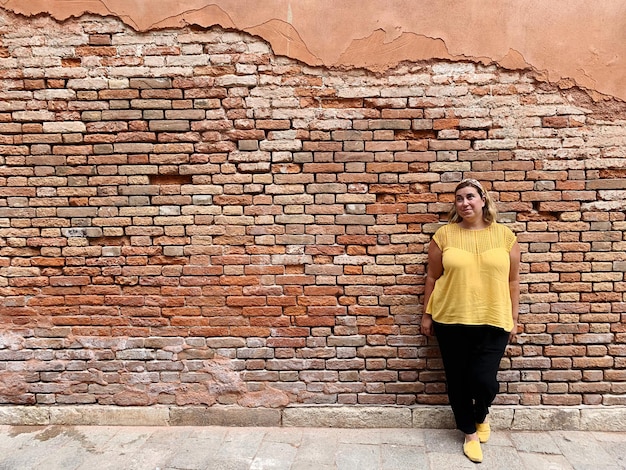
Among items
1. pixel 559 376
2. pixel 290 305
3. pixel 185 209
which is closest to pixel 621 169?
pixel 559 376

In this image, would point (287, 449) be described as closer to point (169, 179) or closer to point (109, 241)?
point (109, 241)

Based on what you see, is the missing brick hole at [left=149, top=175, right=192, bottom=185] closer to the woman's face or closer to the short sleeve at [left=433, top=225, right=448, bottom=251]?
the short sleeve at [left=433, top=225, right=448, bottom=251]

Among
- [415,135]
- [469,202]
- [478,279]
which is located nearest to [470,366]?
[478,279]

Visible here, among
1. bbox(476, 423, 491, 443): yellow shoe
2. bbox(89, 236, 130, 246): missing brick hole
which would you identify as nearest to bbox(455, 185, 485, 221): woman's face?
bbox(476, 423, 491, 443): yellow shoe

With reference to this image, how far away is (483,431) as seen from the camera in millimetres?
3143

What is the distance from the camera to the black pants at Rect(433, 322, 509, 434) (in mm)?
3014

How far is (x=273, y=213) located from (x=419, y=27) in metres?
1.80

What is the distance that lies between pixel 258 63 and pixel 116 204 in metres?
1.59

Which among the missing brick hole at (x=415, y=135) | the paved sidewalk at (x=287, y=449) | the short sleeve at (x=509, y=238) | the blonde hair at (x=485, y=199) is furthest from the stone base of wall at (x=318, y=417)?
the missing brick hole at (x=415, y=135)

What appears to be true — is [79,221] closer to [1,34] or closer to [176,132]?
[176,132]

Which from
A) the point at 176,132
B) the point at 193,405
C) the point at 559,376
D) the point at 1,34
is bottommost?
the point at 193,405

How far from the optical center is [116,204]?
3322mm

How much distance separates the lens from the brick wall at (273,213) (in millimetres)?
3209

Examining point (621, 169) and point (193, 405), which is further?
point (193, 405)
